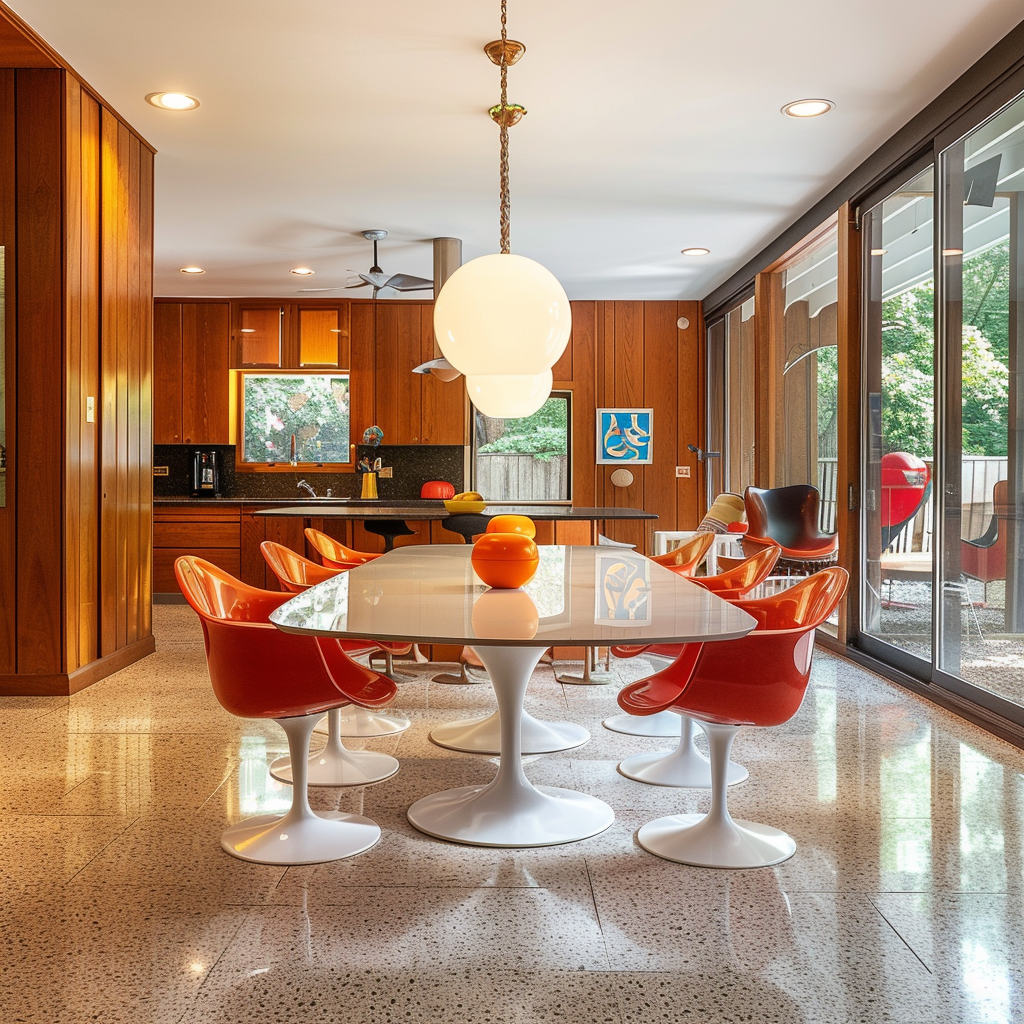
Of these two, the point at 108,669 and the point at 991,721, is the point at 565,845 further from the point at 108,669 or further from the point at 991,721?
the point at 108,669

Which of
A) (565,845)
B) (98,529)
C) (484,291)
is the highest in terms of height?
(484,291)

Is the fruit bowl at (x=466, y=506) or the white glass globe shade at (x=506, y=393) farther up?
the white glass globe shade at (x=506, y=393)

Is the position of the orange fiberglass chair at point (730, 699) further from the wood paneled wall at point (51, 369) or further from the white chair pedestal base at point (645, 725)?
the wood paneled wall at point (51, 369)

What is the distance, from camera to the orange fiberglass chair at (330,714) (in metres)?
3.22

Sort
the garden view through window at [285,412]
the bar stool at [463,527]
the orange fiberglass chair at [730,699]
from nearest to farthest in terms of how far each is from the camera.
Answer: the orange fiberglass chair at [730,699] → the bar stool at [463,527] → the garden view through window at [285,412]

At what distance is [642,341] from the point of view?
29.7ft

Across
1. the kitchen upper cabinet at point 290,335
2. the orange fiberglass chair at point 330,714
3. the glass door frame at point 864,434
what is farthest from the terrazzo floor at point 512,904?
the kitchen upper cabinet at point 290,335

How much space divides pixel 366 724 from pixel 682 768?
1345mm

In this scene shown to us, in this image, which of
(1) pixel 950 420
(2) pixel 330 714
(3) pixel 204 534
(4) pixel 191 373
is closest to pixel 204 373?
(4) pixel 191 373

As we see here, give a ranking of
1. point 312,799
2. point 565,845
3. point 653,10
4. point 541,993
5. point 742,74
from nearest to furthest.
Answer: point 541,993 < point 565,845 < point 312,799 < point 653,10 < point 742,74

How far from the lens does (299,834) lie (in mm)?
2568

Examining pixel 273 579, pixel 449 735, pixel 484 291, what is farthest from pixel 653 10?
pixel 273 579

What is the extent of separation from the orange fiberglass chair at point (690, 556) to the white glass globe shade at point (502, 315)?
1.37 metres

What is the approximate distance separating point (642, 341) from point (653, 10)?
5633mm
